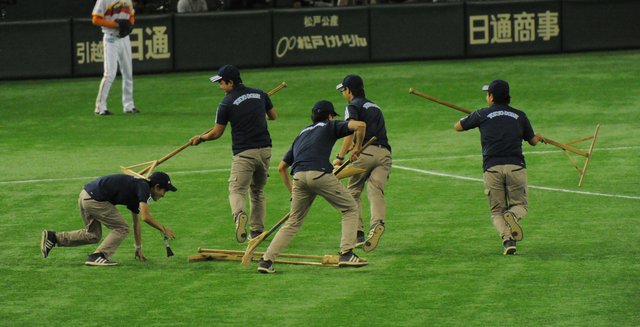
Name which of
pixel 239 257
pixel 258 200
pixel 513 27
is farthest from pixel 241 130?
pixel 513 27

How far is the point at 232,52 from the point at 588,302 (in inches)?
819

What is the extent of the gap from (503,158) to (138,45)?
18.2 meters

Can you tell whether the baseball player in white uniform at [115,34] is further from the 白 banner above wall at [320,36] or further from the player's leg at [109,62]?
the 白 banner above wall at [320,36]

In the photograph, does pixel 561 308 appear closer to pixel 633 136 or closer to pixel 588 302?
pixel 588 302

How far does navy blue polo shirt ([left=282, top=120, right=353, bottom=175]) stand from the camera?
54.1 feet

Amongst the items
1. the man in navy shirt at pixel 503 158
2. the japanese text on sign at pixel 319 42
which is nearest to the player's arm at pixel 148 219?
the man in navy shirt at pixel 503 158

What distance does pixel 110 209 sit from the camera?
17203mm

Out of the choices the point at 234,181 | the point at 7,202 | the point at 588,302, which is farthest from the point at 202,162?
the point at 588,302

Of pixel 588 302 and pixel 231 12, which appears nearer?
pixel 588 302

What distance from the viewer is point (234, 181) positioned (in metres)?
18.5

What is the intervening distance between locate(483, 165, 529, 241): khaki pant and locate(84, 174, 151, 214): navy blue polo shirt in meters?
4.30

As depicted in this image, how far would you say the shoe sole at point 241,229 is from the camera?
18.1 metres

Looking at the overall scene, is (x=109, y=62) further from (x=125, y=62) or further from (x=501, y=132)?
(x=501, y=132)

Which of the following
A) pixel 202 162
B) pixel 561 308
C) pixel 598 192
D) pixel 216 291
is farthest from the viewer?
pixel 202 162
